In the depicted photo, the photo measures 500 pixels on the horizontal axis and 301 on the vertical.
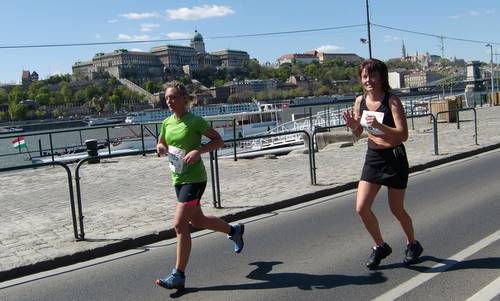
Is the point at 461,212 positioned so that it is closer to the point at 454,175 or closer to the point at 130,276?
the point at 454,175

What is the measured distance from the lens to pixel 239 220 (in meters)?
7.88

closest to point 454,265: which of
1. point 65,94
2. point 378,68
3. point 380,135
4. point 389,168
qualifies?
point 389,168

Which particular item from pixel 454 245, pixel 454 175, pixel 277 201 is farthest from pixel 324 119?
pixel 454 245

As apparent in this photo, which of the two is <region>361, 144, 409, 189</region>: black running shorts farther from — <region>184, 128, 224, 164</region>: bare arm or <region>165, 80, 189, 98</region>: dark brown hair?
<region>165, 80, 189, 98</region>: dark brown hair

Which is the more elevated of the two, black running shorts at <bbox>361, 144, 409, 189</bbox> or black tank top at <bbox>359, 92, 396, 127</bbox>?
black tank top at <bbox>359, 92, 396, 127</bbox>

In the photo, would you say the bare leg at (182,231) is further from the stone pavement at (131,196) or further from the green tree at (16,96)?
the green tree at (16,96)

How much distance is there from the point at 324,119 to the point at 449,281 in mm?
31152

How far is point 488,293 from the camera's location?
4355 millimetres

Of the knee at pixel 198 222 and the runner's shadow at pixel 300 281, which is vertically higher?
the knee at pixel 198 222

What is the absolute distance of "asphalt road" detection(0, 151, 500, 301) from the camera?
15.3 feet

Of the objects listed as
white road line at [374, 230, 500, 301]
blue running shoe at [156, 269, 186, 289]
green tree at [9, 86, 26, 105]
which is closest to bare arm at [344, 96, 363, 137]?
white road line at [374, 230, 500, 301]

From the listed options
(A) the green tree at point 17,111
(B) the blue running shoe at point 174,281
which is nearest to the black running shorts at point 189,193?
(B) the blue running shoe at point 174,281

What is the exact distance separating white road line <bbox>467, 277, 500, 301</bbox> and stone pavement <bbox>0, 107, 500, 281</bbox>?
12.7 ft

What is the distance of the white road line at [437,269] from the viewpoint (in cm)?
448
